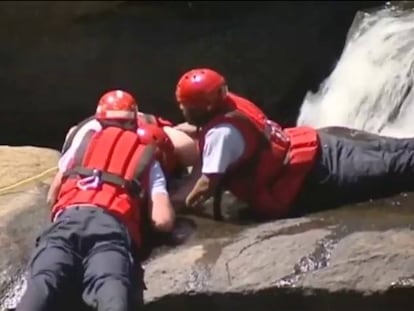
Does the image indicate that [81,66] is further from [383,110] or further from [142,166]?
[142,166]

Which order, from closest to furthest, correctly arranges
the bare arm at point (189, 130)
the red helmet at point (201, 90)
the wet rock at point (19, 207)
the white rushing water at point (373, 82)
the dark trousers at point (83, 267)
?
the dark trousers at point (83, 267), the wet rock at point (19, 207), the red helmet at point (201, 90), the bare arm at point (189, 130), the white rushing water at point (373, 82)

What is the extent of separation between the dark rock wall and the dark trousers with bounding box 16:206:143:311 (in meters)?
2.77

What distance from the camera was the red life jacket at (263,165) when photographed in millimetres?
5012

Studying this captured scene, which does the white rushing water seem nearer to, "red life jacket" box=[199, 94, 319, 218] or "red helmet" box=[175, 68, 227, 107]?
"red life jacket" box=[199, 94, 319, 218]

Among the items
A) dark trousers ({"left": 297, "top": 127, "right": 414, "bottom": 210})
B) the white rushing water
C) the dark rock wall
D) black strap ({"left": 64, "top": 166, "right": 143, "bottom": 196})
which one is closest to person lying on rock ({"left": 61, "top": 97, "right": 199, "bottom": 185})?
black strap ({"left": 64, "top": 166, "right": 143, "bottom": 196})

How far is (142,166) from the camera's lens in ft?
16.0

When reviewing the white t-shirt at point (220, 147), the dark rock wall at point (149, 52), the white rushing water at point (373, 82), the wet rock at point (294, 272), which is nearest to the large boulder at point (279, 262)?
the wet rock at point (294, 272)

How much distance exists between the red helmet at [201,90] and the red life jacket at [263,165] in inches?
2.9

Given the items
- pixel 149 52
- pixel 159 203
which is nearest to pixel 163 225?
pixel 159 203

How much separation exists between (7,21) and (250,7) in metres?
1.68

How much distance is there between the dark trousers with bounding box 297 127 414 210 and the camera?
5.09 meters

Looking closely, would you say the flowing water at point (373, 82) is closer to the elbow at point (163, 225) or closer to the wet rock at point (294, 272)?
the wet rock at point (294, 272)

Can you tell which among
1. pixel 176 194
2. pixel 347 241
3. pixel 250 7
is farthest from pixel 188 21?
pixel 347 241

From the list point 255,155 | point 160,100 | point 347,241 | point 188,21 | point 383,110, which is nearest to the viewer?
point 347,241
